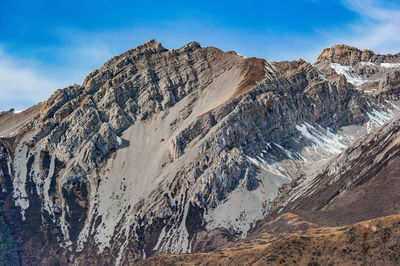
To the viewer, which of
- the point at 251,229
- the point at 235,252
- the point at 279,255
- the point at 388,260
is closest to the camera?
the point at 388,260

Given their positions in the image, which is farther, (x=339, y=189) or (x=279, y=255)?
(x=339, y=189)

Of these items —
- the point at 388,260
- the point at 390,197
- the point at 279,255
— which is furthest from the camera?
the point at 390,197

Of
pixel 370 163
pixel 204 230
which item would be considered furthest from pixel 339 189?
pixel 204 230

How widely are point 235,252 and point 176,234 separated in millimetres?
80736

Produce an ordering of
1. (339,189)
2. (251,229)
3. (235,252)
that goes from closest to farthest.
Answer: (235,252) < (339,189) < (251,229)

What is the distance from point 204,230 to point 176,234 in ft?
40.5

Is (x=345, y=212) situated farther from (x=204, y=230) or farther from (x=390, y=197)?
(x=204, y=230)

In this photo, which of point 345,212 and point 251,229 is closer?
point 345,212

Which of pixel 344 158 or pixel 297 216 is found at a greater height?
pixel 344 158

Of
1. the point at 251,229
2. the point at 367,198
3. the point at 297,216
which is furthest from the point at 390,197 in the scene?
the point at 251,229

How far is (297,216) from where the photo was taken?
490 ft

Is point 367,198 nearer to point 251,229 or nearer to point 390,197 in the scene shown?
point 390,197

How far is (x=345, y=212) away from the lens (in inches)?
5669

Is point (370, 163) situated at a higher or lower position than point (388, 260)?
higher
